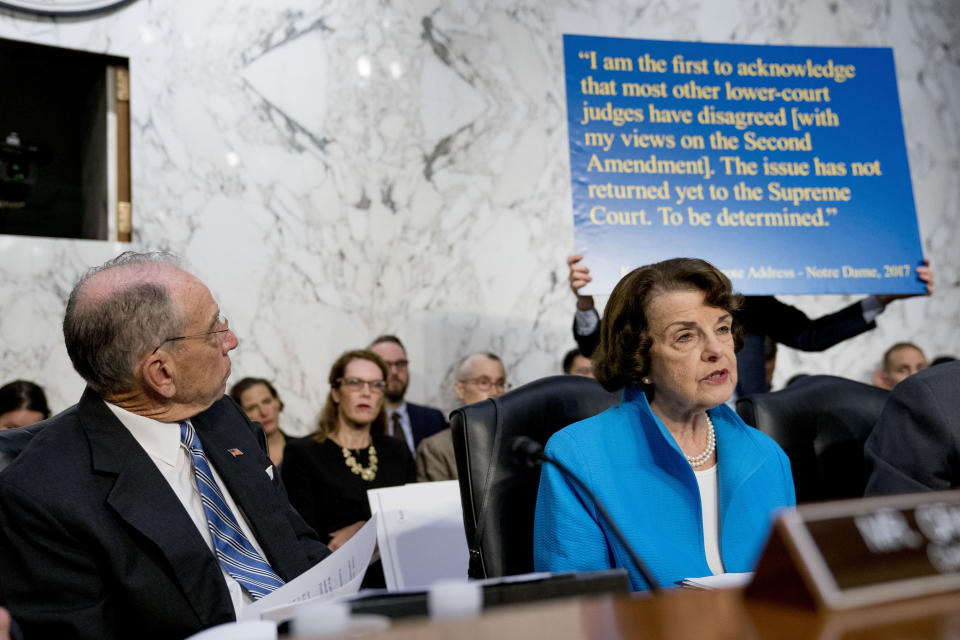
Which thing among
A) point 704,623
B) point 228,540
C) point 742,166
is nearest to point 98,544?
point 228,540

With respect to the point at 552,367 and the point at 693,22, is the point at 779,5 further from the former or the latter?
the point at 552,367

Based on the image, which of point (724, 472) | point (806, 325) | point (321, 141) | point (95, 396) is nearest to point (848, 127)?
point (806, 325)

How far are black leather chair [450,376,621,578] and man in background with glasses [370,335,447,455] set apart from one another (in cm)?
279

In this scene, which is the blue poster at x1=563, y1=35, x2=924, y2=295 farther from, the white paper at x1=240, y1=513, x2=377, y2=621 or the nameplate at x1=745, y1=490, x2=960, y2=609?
the nameplate at x1=745, y1=490, x2=960, y2=609

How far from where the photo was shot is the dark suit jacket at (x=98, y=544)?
1483 millimetres

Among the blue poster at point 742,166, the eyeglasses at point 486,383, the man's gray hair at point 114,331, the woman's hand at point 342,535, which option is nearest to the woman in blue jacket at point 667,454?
the man's gray hair at point 114,331

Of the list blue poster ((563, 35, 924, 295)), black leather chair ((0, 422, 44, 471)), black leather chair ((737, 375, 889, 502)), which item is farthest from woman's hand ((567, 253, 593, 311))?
black leather chair ((0, 422, 44, 471))

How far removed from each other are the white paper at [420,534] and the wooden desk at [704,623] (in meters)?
1.74

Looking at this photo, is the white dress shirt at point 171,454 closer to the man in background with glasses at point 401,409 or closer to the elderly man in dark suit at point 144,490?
the elderly man in dark suit at point 144,490

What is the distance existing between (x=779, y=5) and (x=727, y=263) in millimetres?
3554

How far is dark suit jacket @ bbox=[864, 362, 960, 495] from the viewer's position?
1755mm

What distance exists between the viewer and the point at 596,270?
3322mm

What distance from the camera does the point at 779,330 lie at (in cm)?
389

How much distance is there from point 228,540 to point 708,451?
114cm
